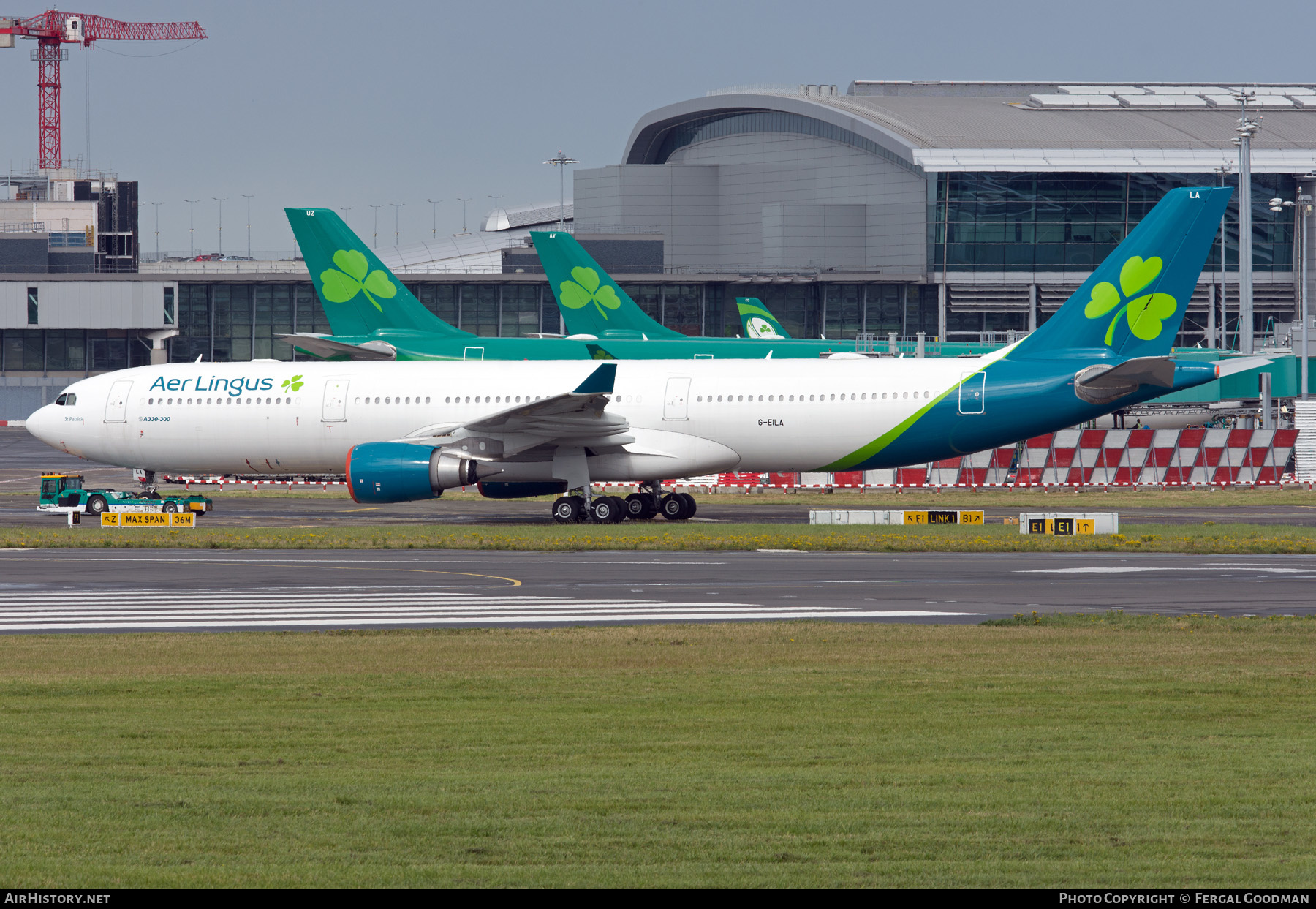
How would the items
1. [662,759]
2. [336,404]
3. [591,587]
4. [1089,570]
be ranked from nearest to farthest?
[662,759] → [591,587] → [1089,570] → [336,404]

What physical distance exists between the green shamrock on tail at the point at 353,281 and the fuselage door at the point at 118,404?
11272 millimetres

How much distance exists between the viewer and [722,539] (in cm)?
3106

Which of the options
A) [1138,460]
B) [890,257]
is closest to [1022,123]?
[890,257]

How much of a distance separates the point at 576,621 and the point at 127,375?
2525cm

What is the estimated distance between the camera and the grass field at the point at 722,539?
1180 inches

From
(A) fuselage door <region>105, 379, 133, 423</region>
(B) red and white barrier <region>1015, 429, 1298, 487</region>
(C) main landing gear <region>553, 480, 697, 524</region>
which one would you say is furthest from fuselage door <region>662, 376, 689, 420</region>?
(B) red and white barrier <region>1015, 429, 1298, 487</region>

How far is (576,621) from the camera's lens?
64.1 feet

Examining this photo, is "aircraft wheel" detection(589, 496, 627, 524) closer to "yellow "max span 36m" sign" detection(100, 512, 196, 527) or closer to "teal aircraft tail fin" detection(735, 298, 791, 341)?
"yellow "max span 36m" sign" detection(100, 512, 196, 527)

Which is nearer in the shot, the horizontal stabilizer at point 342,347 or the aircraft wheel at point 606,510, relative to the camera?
the aircraft wheel at point 606,510

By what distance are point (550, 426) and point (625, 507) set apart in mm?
3223

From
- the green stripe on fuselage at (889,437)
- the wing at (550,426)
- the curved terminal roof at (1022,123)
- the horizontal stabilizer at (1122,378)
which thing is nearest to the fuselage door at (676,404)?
the wing at (550,426)

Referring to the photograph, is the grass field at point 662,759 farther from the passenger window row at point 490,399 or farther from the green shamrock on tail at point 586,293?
the green shamrock on tail at point 586,293

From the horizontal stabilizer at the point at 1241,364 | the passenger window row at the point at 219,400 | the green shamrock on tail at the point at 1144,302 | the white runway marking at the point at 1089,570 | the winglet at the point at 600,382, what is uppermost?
the green shamrock on tail at the point at 1144,302

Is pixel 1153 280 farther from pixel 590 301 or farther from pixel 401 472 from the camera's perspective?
pixel 590 301
